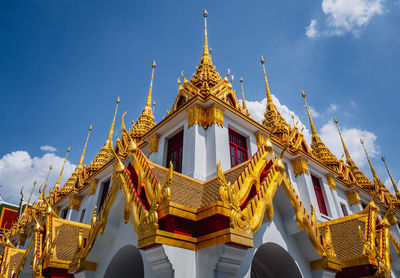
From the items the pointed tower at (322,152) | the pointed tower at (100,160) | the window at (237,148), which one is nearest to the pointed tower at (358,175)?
the pointed tower at (322,152)

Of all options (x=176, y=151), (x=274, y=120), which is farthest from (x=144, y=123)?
(x=274, y=120)

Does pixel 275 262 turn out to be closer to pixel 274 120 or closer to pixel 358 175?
pixel 274 120

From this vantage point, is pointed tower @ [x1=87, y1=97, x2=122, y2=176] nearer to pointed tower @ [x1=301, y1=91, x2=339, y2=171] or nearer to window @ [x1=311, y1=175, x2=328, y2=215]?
window @ [x1=311, y1=175, x2=328, y2=215]

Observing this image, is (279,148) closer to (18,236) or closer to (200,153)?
(200,153)

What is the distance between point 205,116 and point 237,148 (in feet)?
6.22

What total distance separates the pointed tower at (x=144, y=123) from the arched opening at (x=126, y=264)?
11.0 m

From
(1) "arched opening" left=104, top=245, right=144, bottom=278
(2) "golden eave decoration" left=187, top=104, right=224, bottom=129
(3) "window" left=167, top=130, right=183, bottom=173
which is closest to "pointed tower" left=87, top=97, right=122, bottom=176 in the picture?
(3) "window" left=167, top=130, right=183, bottom=173

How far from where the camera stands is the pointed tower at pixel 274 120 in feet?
55.5

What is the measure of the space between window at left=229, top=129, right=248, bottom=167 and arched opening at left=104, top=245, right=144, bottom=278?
5.56 meters

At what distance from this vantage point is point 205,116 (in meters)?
11.3

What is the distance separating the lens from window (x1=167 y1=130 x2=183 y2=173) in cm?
1137

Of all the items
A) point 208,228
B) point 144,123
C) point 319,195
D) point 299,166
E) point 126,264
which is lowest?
point 126,264

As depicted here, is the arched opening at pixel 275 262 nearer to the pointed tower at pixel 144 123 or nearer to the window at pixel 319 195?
the window at pixel 319 195

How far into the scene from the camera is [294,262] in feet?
19.0
